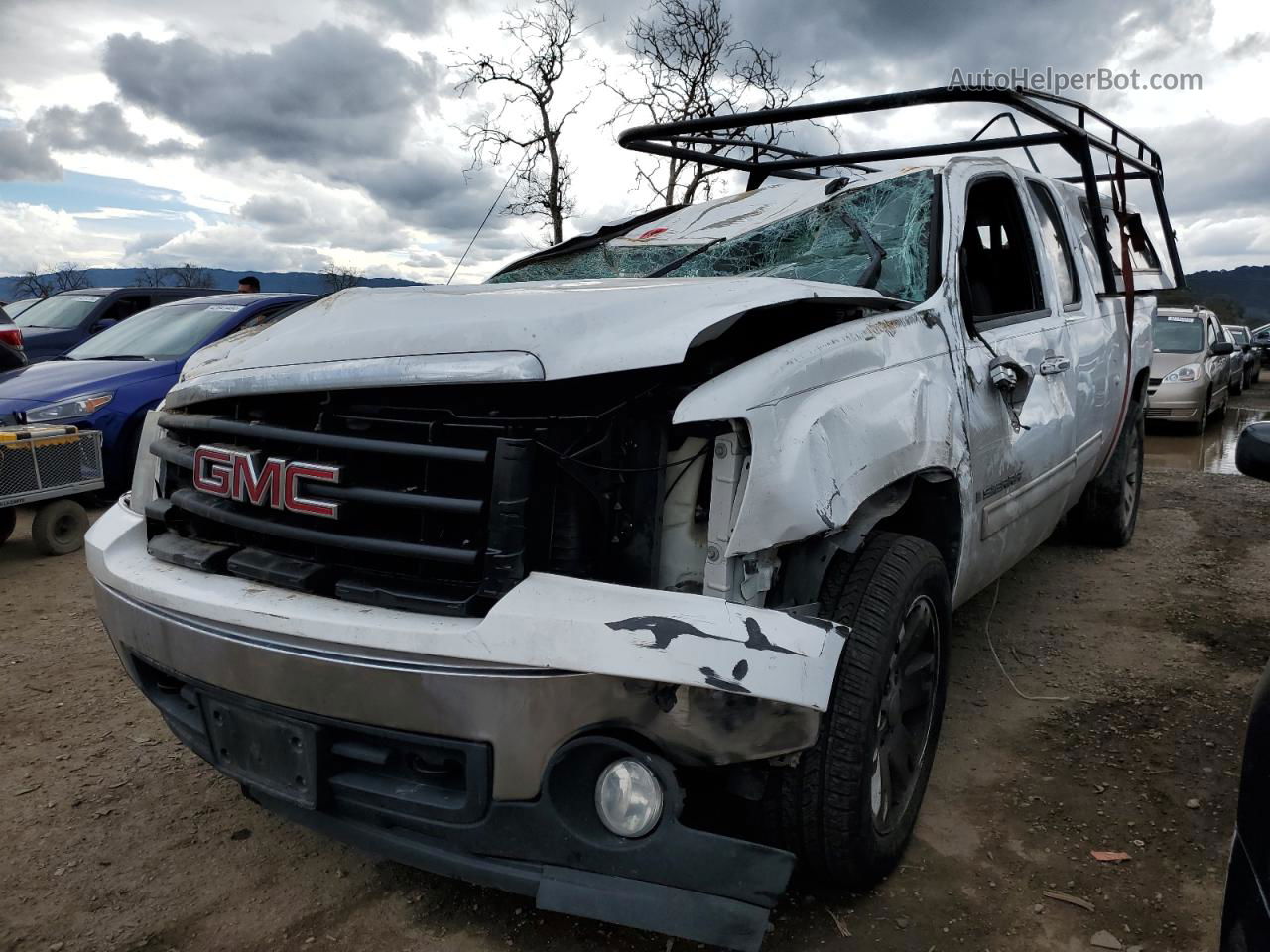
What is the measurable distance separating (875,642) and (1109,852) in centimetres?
103

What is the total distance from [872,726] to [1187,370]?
37.4 ft

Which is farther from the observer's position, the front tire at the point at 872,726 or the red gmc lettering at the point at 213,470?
the red gmc lettering at the point at 213,470

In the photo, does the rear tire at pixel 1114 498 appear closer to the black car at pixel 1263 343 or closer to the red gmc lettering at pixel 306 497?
the red gmc lettering at pixel 306 497

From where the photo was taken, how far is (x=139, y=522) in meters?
2.51

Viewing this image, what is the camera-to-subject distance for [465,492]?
1.91m

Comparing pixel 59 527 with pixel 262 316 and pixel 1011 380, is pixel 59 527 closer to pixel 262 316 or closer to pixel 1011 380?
pixel 262 316

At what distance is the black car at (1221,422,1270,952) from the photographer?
127cm

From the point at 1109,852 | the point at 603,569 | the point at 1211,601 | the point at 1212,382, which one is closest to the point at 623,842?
the point at 603,569

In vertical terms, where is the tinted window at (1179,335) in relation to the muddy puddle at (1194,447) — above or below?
above

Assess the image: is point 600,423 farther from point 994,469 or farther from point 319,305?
point 994,469

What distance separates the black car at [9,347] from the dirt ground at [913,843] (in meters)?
3.41

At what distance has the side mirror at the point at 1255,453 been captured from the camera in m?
1.76

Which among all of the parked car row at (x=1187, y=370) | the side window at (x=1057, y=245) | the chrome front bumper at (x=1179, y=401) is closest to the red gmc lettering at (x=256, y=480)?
the side window at (x=1057, y=245)

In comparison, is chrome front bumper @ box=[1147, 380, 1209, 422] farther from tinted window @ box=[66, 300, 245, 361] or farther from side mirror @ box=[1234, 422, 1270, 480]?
side mirror @ box=[1234, 422, 1270, 480]
